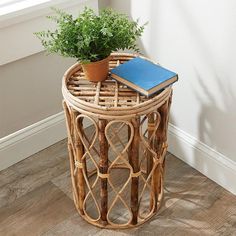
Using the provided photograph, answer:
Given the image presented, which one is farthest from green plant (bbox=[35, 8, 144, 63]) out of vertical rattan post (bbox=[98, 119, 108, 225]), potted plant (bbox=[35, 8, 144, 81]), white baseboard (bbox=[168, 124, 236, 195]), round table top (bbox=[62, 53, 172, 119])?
white baseboard (bbox=[168, 124, 236, 195])

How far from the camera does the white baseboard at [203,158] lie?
→ 189 cm

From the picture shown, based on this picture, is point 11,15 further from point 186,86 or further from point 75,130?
point 186,86

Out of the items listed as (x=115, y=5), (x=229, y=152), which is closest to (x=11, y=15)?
(x=115, y=5)

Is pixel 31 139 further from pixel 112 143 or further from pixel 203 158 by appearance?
pixel 203 158

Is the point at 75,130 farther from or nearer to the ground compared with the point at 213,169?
farther from the ground

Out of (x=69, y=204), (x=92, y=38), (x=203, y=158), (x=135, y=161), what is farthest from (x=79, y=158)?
(x=203, y=158)

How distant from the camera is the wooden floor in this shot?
177cm

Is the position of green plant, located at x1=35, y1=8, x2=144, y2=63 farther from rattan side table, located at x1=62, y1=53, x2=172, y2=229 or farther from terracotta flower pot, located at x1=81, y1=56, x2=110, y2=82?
rattan side table, located at x1=62, y1=53, x2=172, y2=229

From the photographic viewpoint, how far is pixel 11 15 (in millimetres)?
1795

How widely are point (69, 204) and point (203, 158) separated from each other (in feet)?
1.86

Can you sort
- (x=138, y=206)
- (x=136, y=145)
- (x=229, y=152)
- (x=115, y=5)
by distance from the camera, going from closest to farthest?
(x=136, y=145) → (x=138, y=206) → (x=229, y=152) → (x=115, y=5)

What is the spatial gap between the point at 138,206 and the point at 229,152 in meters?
0.42

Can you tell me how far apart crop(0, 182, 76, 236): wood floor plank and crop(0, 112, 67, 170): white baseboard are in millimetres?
210

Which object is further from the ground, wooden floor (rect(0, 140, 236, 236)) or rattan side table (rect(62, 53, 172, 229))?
rattan side table (rect(62, 53, 172, 229))
